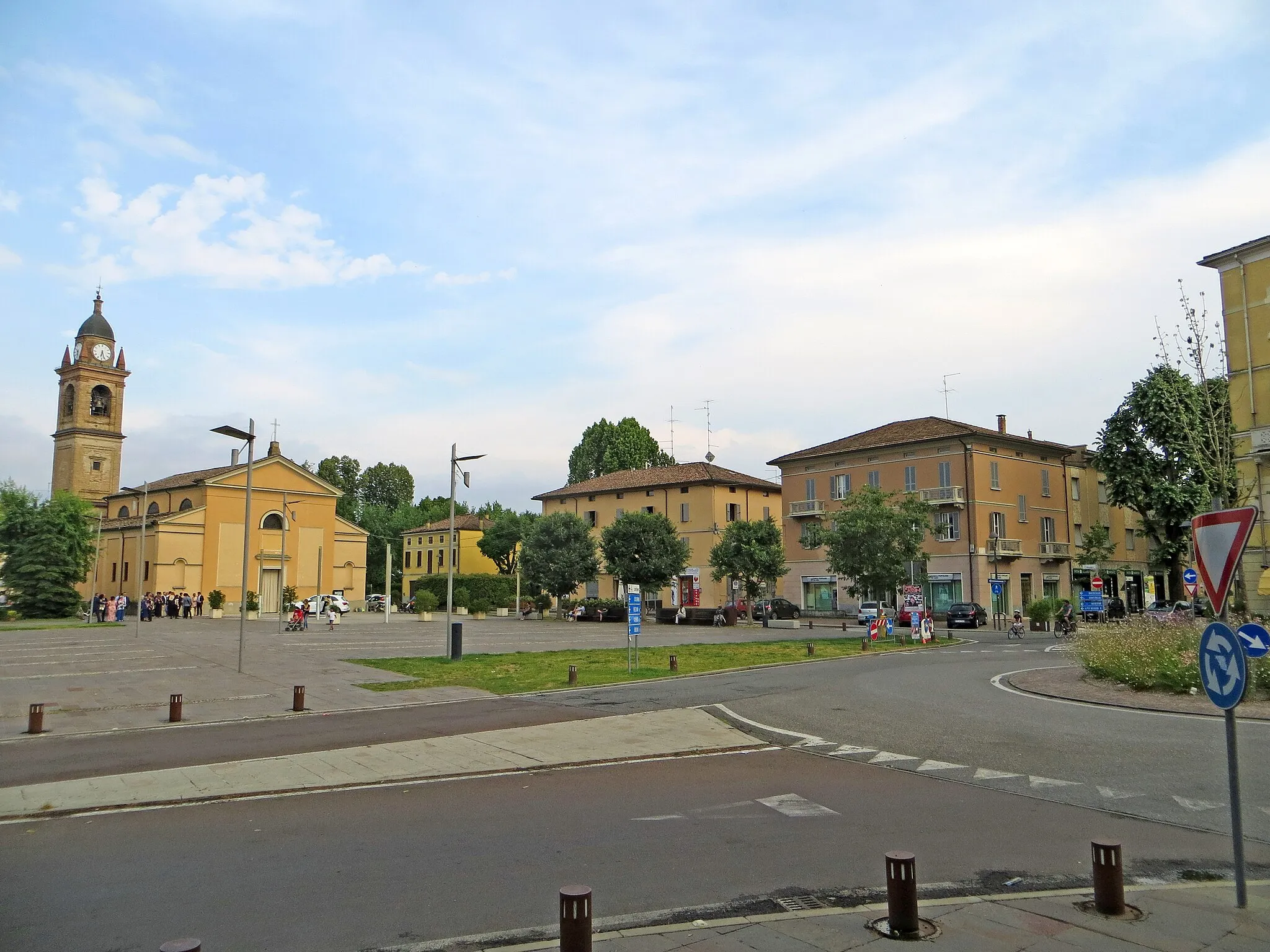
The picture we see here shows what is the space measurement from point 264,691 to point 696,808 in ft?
44.7

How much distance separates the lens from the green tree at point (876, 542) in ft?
129

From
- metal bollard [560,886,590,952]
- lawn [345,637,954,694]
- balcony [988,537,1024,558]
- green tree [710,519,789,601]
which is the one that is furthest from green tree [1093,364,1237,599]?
metal bollard [560,886,590,952]

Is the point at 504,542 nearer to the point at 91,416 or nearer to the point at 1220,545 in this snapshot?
the point at 91,416

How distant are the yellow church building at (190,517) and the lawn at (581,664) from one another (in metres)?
33.6

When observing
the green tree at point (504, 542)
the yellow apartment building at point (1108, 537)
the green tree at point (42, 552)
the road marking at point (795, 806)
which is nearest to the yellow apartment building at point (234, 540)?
the green tree at point (42, 552)

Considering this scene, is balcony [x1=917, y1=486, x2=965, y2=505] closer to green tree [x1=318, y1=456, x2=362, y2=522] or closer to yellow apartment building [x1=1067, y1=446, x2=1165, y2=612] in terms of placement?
yellow apartment building [x1=1067, y1=446, x2=1165, y2=612]

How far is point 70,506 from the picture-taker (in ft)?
186

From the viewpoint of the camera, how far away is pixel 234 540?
211 feet

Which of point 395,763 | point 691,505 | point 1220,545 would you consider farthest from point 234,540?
point 1220,545

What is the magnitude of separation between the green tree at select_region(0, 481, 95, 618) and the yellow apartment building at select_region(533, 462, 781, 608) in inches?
A: 1303

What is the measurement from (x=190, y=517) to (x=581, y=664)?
4771 centimetres

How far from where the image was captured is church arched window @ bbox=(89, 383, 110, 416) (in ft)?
249

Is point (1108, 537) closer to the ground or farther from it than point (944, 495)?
closer to the ground

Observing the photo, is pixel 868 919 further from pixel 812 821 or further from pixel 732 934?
pixel 812 821
